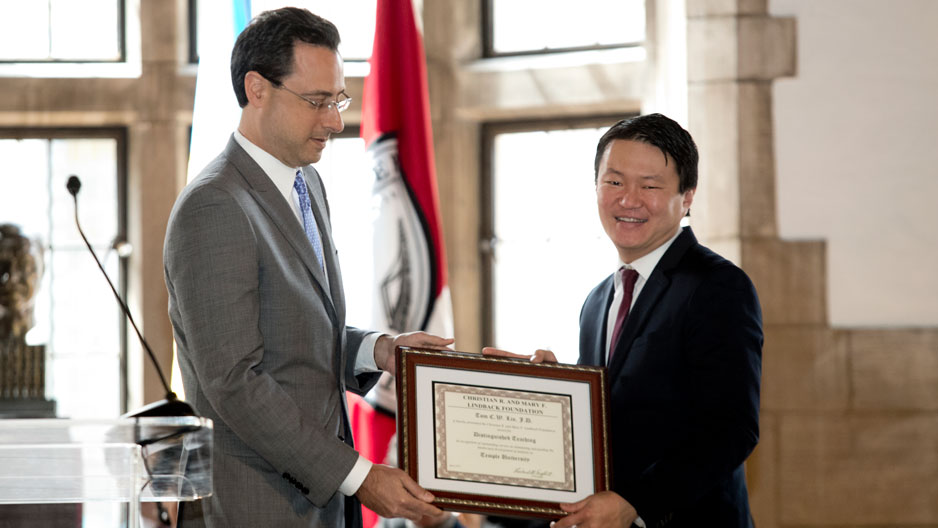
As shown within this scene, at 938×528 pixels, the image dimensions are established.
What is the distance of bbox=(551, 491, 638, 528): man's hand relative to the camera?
2098 millimetres

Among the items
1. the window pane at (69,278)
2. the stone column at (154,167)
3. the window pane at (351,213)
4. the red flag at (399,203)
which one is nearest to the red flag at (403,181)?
the red flag at (399,203)

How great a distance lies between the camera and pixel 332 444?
7.06 feet

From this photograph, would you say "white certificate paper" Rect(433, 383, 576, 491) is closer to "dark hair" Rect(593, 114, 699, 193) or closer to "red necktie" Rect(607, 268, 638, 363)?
"red necktie" Rect(607, 268, 638, 363)

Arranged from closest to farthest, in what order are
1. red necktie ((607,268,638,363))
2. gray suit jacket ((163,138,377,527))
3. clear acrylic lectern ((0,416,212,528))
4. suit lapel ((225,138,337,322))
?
clear acrylic lectern ((0,416,212,528)) < gray suit jacket ((163,138,377,527)) < suit lapel ((225,138,337,322)) < red necktie ((607,268,638,363))

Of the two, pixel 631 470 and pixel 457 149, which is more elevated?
pixel 457 149

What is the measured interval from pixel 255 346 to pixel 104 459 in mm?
533

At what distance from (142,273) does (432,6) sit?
177cm

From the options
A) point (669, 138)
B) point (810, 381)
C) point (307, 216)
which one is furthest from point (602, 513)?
point (810, 381)

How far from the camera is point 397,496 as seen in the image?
7.02ft

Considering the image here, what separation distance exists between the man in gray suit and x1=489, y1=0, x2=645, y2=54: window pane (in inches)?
105

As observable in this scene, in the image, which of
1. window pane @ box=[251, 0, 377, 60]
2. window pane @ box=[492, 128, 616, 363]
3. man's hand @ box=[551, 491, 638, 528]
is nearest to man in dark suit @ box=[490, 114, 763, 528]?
man's hand @ box=[551, 491, 638, 528]

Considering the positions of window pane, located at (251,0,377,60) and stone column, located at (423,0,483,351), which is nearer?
stone column, located at (423,0,483,351)

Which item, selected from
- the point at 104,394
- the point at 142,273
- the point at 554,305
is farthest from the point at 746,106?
the point at 104,394

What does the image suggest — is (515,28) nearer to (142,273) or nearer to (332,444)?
(142,273)
